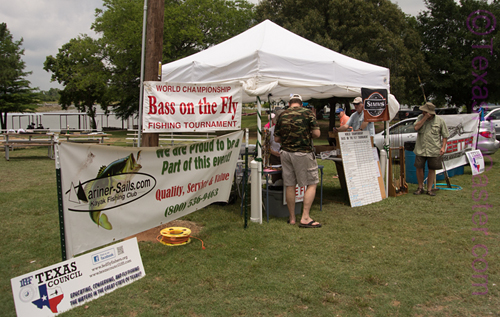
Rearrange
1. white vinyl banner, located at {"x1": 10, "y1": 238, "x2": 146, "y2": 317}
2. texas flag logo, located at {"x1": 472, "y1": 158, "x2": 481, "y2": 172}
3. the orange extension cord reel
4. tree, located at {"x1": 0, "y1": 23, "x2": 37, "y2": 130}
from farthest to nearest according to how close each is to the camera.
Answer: tree, located at {"x1": 0, "y1": 23, "x2": 37, "y2": 130} < texas flag logo, located at {"x1": 472, "y1": 158, "x2": 481, "y2": 172} < the orange extension cord reel < white vinyl banner, located at {"x1": 10, "y1": 238, "x2": 146, "y2": 317}

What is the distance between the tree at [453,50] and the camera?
27.8m

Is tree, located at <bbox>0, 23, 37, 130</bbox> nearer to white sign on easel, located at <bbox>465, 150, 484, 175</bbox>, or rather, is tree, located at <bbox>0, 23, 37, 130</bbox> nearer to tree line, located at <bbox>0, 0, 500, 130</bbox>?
tree line, located at <bbox>0, 0, 500, 130</bbox>

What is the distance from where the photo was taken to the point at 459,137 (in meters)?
9.76

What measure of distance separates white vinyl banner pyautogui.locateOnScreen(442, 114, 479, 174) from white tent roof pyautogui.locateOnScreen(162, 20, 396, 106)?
332cm

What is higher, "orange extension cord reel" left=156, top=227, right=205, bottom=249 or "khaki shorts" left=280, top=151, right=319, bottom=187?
"khaki shorts" left=280, top=151, right=319, bottom=187

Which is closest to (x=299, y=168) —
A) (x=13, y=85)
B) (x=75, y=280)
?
(x=75, y=280)

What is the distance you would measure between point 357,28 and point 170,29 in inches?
545

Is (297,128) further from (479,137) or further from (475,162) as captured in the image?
(479,137)

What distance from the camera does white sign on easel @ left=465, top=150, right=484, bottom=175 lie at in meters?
9.70

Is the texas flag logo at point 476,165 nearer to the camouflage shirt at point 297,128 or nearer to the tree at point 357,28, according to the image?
the camouflage shirt at point 297,128

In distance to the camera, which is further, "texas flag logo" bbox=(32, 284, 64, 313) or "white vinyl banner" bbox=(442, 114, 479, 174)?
"white vinyl banner" bbox=(442, 114, 479, 174)

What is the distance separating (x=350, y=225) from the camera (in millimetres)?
5695

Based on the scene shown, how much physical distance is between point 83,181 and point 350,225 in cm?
386

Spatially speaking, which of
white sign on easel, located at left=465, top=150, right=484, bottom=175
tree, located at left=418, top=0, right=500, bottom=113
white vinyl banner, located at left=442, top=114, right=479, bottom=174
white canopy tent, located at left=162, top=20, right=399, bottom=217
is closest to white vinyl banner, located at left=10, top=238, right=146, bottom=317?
white canopy tent, located at left=162, top=20, right=399, bottom=217
